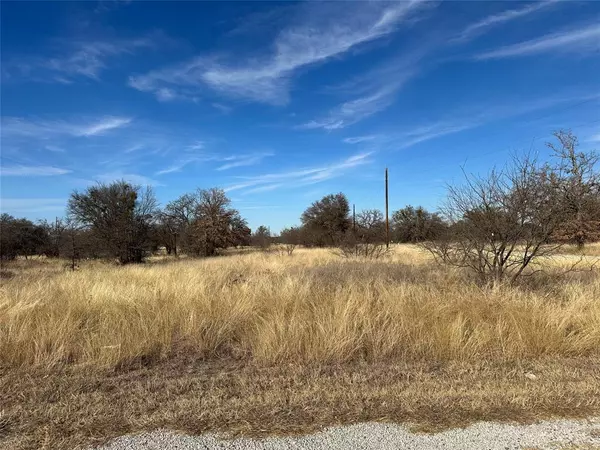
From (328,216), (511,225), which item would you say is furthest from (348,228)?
(511,225)

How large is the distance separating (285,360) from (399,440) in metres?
2.17

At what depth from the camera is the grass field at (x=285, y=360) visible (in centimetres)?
357

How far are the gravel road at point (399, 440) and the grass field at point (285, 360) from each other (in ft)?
0.52

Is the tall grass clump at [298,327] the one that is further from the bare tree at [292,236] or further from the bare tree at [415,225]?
the bare tree at [292,236]

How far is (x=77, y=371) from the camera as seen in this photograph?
471 centimetres

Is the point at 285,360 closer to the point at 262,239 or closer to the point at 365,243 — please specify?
the point at 365,243

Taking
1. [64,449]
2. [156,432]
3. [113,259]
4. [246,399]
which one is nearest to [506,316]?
[246,399]

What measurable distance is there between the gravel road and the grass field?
0.52ft

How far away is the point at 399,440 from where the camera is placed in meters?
3.17

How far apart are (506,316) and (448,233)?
14.8 ft

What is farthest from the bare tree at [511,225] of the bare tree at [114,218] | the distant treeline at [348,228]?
the bare tree at [114,218]

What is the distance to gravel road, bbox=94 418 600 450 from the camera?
3.08 metres

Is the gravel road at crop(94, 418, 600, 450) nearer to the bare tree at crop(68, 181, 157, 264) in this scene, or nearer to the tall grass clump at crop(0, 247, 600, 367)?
the tall grass clump at crop(0, 247, 600, 367)

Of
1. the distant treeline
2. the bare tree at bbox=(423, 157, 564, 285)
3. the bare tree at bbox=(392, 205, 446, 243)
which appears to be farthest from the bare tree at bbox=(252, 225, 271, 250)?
the bare tree at bbox=(423, 157, 564, 285)
